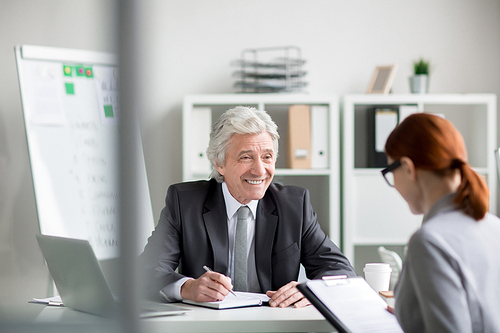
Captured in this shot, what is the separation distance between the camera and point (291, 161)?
2.74 m

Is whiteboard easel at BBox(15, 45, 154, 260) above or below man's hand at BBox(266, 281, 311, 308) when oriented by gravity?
above

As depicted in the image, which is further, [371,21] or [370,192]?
[371,21]

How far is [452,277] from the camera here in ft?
2.56

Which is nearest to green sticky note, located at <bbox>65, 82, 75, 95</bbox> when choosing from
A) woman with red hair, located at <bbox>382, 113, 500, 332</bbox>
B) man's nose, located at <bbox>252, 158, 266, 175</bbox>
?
man's nose, located at <bbox>252, 158, 266, 175</bbox>

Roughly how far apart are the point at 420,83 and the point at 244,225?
5.51 ft

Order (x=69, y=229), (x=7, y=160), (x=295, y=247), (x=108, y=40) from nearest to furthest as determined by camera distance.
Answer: (x=108, y=40), (x=295, y=247), (x=69, y=229), (x=7, y=160)

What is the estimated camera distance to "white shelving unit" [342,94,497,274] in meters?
2.74

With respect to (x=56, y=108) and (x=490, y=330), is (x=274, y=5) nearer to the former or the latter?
(x=56, y=108)

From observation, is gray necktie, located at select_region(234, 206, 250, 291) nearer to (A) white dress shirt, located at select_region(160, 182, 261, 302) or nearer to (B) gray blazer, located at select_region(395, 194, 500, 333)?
(A) white dress shirt, located at select_region(160, 182, 261, 302)

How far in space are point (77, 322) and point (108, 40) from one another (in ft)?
0.57

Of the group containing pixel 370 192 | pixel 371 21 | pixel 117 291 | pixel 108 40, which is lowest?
pixel 370 192

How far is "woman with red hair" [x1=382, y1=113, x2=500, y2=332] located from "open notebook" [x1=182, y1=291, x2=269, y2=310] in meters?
0.48

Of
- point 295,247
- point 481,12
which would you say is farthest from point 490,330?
point 481,12

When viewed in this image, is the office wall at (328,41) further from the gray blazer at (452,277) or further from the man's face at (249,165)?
the gray blazer at (452,277)
